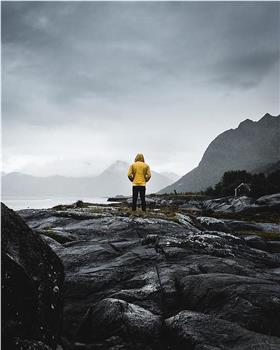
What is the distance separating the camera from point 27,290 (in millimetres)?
6473

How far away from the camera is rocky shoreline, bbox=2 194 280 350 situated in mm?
7805

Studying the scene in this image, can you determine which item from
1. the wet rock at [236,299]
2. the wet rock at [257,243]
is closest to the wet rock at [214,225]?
the wet rock at [257,243]

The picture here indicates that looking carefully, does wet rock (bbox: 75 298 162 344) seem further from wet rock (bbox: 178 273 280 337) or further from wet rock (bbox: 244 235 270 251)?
wet rock (bbox: 244 235 270 251)

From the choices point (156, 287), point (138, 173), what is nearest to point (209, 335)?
point (156, 287)

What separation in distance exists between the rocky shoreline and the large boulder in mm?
88

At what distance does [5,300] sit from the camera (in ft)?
19.8

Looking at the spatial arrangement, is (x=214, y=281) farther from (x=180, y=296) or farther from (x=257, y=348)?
(x=257, y=348)

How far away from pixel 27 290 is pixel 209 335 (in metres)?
Answer: 4.01

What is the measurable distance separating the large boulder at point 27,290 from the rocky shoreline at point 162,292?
88mm

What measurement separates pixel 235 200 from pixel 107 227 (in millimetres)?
34124

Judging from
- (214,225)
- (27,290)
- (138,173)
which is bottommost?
(214,225)

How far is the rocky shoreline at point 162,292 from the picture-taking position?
780 centimetres

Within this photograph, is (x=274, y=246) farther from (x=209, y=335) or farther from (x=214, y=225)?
(x=209, y=335)

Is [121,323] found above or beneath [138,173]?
beneath
